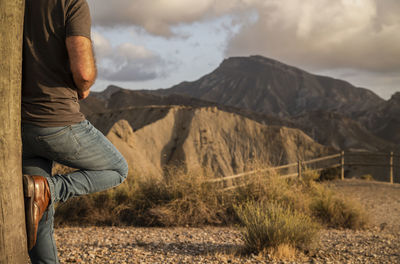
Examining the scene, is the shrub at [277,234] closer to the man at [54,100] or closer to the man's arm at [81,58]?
the man at [54,100]

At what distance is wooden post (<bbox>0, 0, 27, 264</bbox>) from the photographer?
1914 mm

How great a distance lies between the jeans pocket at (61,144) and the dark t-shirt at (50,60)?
2.3 inches

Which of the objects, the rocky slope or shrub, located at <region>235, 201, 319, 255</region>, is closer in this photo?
shrub, located at <region>235, 201, 319, 255</region>

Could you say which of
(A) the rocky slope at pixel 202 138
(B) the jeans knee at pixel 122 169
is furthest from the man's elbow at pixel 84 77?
(A) the rocky slope at pixel 202 138

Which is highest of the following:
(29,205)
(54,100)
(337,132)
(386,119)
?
(386,119)

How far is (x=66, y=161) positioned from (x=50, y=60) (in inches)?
23.2

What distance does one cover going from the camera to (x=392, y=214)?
10.8 metres

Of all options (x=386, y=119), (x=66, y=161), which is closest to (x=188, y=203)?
(x=66, y=161)

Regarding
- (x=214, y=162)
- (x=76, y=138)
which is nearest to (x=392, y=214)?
(x=76, y=138)

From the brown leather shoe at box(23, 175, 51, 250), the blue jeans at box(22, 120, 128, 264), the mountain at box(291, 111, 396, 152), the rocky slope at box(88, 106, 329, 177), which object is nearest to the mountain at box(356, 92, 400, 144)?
the mountain at box(291, 111, 396, 152)

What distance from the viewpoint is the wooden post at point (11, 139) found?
6.28ft

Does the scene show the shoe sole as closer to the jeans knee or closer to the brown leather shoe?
the brown leather shoe

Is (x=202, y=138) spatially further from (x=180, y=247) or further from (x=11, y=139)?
(x=11, y=139)

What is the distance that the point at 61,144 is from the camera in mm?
2215
